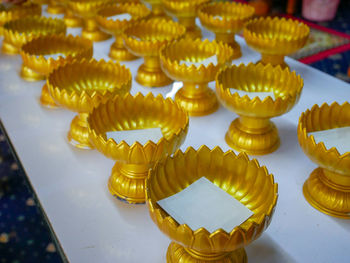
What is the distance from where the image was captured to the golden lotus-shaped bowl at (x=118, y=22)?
111 centimetres

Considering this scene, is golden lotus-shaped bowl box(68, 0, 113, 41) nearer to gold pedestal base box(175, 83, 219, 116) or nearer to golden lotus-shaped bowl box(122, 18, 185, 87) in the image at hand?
golden lotus-shaped bowl box(122, 18, 185, 87)

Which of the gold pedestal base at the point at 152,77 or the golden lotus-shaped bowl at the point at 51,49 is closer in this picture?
the golden lotus-shaped bowl at the point at 51,49

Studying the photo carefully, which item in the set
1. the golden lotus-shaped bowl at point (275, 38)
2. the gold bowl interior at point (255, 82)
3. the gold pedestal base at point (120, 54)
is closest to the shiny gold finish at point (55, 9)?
the gold pedestal base at point (120, 54)

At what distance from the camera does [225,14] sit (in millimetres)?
1271

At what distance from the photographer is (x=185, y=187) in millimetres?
571

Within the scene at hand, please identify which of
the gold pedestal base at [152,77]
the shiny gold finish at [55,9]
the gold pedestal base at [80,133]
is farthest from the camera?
the shiny gold finish at [55,9]

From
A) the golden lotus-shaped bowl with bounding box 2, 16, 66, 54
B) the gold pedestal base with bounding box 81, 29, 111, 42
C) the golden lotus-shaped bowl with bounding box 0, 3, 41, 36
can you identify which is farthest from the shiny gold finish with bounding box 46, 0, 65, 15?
the golden lotus-shaped bowl with bounding box 2, 16, 66, 54

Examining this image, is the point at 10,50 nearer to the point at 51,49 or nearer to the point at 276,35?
the point at 51,49

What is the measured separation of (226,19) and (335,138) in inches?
22.7

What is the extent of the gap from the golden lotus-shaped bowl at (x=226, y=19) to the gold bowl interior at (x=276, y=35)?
4 cm

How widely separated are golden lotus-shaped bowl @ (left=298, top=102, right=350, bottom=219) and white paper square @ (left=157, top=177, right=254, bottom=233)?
0.15m

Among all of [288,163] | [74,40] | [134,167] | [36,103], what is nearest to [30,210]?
[36,103]

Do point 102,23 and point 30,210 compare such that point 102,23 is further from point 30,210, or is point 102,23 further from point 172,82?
point 30,210

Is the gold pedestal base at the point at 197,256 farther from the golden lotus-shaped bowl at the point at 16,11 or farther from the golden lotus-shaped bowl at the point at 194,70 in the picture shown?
the golden lotus-shaped bowl at the point at 16,11
